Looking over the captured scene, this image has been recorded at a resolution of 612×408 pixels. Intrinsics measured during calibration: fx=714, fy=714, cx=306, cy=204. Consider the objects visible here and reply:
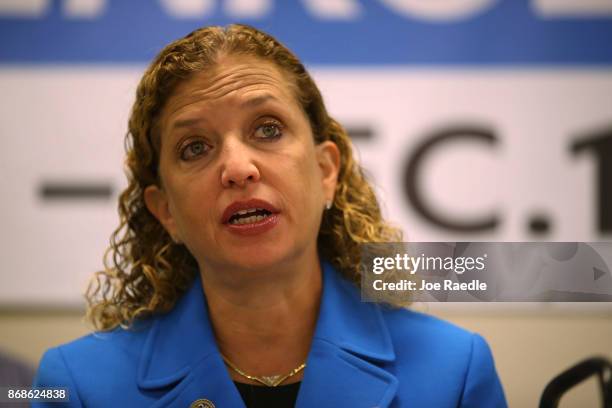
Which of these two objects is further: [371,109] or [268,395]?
[371,109]

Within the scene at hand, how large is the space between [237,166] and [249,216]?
0.26ft

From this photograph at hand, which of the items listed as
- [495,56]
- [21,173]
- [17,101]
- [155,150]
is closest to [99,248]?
[21,173]

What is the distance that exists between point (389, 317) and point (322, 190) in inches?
9.5

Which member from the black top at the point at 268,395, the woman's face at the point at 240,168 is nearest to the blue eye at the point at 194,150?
the woman's face at the point at 240,168

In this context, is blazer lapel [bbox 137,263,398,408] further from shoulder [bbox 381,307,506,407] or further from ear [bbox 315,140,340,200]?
ear [bbox 315,140,340,200]

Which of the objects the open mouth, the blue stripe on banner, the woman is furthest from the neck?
the blue stripe on banner

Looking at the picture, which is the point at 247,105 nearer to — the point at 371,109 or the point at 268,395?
the point at 268,395

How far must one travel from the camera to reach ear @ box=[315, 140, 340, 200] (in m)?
1.23

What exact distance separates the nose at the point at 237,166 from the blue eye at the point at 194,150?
5cm

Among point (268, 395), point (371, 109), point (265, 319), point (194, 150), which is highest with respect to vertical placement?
point (371, 109)

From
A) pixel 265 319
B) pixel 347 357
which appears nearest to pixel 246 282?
pixel 265 319

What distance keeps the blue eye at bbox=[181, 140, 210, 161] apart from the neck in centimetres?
19

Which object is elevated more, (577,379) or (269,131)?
(269,131)

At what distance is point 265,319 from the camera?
1174 mm
